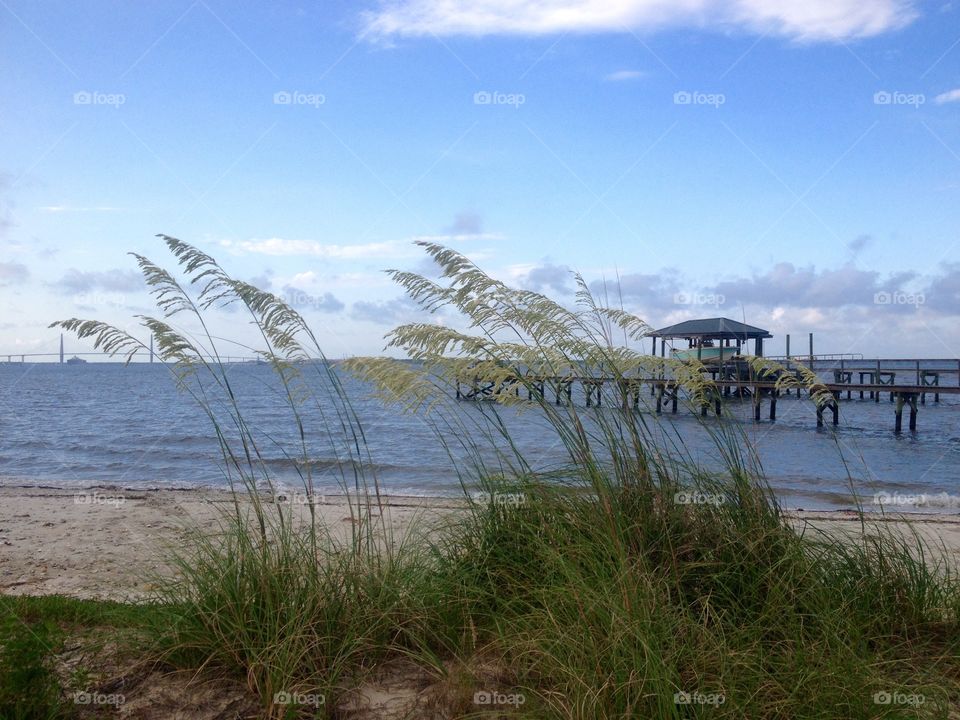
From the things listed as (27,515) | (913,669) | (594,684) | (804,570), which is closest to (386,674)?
(594,684)

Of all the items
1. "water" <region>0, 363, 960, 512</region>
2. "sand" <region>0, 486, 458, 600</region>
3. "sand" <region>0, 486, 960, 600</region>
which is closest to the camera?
"sand" <region>0, 486, 960, 600</region>

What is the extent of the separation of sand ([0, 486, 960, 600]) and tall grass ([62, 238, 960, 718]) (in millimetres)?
490

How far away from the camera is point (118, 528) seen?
9234 mm

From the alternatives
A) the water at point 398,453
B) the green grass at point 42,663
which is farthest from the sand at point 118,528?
the water at point 398,453

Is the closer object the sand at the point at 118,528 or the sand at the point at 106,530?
the sand at the point at 118,528

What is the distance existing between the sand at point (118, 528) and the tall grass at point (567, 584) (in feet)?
1.61

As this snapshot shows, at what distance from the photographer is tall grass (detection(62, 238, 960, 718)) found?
296 cm

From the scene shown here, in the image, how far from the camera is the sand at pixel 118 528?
17.4 feet

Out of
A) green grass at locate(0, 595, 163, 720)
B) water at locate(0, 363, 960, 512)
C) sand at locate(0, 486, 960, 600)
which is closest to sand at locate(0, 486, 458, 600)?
sand at locate(0, 486, 960, 600)

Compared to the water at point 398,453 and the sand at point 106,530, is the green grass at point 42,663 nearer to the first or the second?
the sand at point 106,530

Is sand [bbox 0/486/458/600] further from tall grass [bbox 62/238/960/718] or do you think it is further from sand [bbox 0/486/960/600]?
tall grass [bbox 62/238/960/718]

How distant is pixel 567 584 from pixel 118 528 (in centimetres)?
771

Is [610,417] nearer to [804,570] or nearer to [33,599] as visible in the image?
[804,570]

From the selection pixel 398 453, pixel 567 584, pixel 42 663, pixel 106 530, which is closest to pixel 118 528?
pixel 106 530
